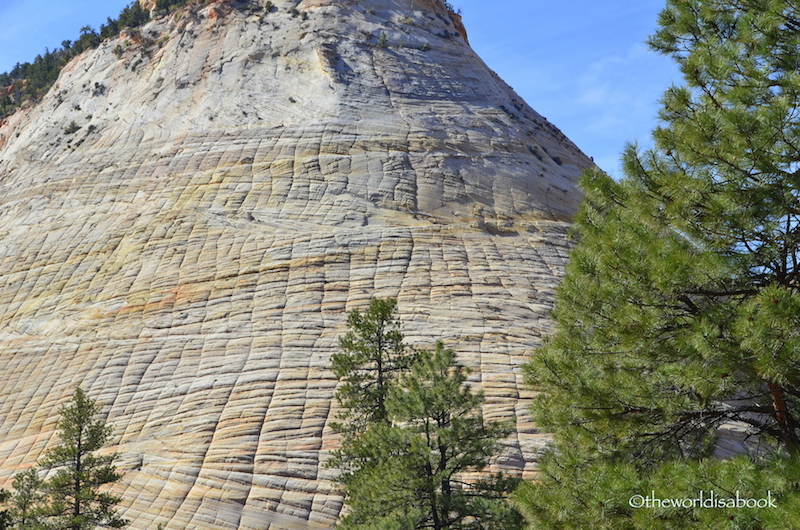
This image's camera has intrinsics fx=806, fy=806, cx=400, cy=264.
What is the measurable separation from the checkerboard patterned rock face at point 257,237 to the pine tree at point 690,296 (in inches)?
229

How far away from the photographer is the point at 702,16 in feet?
33.6

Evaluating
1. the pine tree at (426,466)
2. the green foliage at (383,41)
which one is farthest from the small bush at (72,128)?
the pine tree at (426,466)

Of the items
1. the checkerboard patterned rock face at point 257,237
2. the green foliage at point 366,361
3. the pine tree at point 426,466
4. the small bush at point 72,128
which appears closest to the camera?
the pine tree at point 426,466

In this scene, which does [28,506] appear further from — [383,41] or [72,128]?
[383,41]

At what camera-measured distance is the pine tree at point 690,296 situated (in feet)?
27.3

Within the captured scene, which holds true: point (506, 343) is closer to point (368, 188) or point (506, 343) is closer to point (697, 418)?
point (368, 188)

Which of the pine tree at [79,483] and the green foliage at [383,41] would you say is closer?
the pine tree at [79,483]

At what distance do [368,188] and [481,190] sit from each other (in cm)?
501

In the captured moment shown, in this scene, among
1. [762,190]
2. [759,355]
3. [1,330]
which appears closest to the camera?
[759,355]

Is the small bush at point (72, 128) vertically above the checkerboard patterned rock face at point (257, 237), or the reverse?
the small bush at point (72, 128)

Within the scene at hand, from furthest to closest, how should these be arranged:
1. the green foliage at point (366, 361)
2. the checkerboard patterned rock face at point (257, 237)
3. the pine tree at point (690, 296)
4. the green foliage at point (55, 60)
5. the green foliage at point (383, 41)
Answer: the green foliage at point (55, 60) < the green foliage at point (383, 41) < the checkerboard patterned rock face at point (257, 237) < the green foliage at point (366, 361) < the pine tree at point (690, 296)

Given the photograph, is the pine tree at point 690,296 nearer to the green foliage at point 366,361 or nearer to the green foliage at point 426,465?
the green foliage at point 426,465

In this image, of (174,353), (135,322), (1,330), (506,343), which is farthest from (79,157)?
(506,343)

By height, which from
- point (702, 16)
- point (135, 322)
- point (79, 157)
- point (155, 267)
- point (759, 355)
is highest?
point (79, 157)
